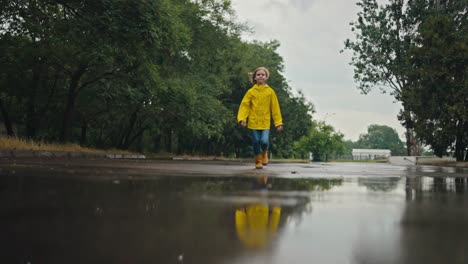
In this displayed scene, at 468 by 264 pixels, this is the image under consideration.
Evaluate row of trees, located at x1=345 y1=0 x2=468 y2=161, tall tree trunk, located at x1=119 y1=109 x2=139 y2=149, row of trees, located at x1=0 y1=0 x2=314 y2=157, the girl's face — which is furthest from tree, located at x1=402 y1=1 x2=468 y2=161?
the girl's face

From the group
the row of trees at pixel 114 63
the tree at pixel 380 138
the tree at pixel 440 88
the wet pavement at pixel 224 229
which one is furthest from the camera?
the tree at pixel 380 138

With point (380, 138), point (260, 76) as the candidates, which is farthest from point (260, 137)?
point (380, 138)

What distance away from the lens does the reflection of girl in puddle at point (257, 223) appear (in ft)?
7.81

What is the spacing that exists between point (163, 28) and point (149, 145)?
4691 cm

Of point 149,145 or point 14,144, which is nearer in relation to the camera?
point 14,144

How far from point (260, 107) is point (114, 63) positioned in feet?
45.9

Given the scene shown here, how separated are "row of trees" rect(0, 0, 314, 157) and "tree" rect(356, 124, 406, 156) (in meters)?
143

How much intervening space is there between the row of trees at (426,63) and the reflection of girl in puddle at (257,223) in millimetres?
26161

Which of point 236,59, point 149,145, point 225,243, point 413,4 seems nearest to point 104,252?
point 225,243

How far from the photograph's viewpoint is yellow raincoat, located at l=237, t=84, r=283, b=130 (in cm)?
1038

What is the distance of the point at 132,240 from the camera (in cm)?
234

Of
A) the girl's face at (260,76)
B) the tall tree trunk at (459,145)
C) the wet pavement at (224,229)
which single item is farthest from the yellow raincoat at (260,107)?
the tall tree trunk at (459,145)

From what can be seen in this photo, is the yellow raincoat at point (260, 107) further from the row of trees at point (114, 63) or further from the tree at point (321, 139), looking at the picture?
the tree at point (321, 139)

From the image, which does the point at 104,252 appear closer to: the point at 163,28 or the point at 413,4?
the point at 163,28
